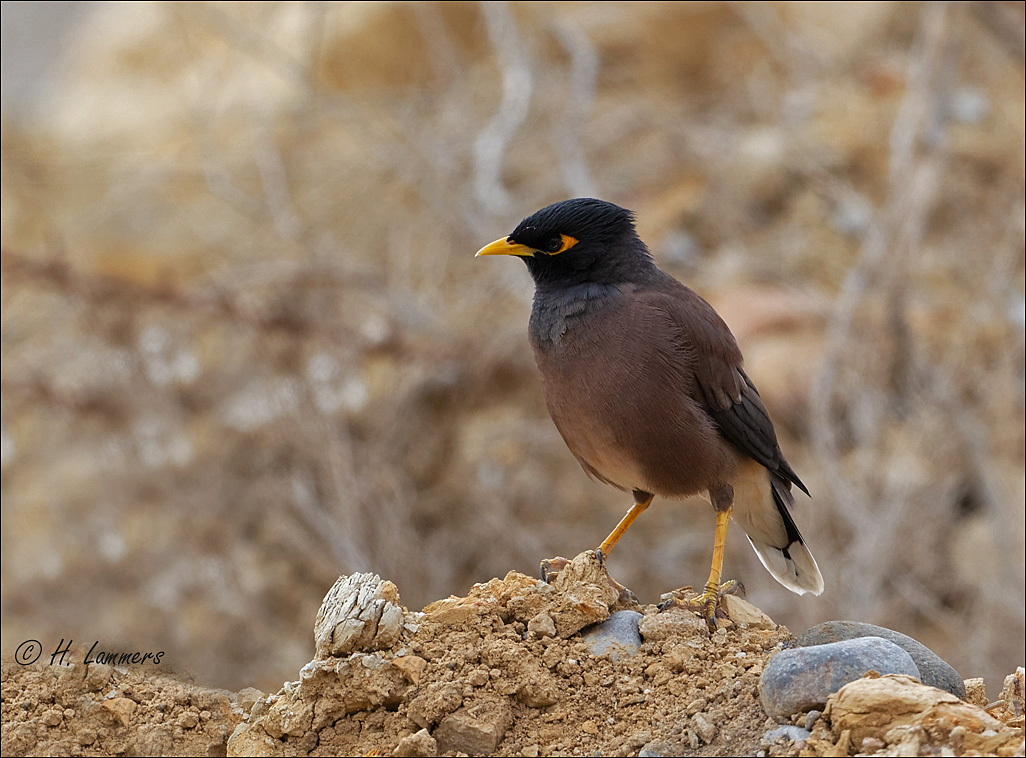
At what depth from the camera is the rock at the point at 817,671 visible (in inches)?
129

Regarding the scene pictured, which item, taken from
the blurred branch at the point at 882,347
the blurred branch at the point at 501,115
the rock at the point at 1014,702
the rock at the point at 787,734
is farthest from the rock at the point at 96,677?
the blurred branch at the point at 501,115

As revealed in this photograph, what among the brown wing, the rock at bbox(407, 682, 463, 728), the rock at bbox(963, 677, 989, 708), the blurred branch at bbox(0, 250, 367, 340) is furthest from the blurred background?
the rock at bbox(407, 682, 463, 728)

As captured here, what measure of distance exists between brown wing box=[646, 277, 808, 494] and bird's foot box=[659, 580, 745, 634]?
2.53 feet

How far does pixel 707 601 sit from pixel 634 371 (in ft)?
3.54

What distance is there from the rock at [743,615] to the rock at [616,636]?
0.53 metres

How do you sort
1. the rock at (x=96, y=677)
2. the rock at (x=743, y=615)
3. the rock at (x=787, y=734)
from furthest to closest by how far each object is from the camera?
the rock at (x=743, y=615)
the rock at (x=96, y=677)
the rock at (x=787, y=734)

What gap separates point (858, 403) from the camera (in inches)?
462

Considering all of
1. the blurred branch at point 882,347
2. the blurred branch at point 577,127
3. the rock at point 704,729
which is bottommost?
the rock at point 704,729

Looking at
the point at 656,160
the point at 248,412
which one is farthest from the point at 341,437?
the point at 656,160

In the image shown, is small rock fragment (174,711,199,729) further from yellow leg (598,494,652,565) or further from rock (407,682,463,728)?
yellow leg (598,494,652,565)

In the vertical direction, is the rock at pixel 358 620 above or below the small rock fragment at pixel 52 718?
above

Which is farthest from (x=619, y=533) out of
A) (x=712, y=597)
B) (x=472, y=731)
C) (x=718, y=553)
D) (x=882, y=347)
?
(x=882, y=347)

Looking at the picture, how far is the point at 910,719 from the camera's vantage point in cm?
302

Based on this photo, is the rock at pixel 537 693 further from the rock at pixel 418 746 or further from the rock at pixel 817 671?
the rock at pixel 817 671
